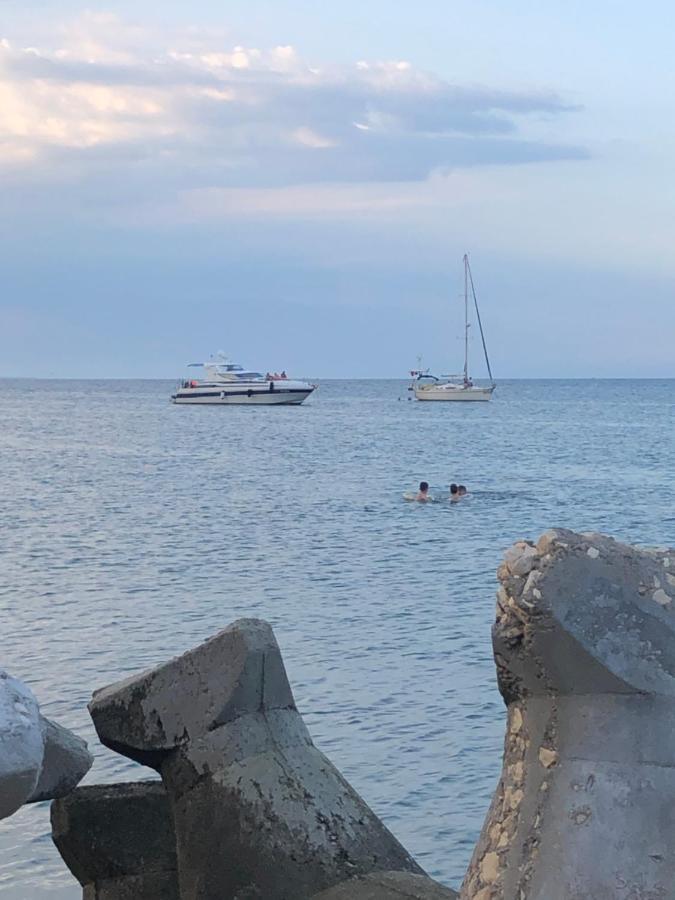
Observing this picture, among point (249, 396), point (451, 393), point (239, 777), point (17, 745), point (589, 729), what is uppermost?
point (589, 729)

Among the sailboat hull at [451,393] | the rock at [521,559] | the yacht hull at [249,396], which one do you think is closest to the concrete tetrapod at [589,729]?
the rock at [521,559]

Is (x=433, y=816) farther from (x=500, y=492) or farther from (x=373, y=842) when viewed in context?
(x=500, y=492)

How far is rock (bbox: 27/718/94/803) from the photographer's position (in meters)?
4.84

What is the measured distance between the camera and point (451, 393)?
12138 cm

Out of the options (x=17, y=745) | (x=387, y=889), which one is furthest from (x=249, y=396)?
(x=17, y=745)

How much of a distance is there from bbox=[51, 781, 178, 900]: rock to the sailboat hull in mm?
113448

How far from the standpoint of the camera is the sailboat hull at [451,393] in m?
120

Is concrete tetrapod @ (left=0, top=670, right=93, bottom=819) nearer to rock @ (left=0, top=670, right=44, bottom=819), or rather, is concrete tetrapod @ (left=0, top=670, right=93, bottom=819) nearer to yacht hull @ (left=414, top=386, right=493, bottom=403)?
rock @ (left=0, top=670, right=44, bottom=819)

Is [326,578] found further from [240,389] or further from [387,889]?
[240,389]

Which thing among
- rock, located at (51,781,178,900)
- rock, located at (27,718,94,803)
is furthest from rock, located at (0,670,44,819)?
rock, located at (51,781,178,900)

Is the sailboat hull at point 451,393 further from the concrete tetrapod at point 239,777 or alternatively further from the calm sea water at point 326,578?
the concrete tetrapod at point 239,777

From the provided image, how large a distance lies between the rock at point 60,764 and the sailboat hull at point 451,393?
114m

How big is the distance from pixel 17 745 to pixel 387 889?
152 cm

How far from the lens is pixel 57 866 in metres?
9.04
